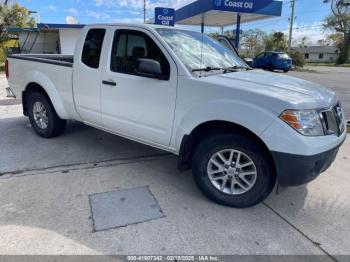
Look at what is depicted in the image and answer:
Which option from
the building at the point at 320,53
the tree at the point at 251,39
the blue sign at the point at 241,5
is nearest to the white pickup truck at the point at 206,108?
the blue sign at the point at 241,5

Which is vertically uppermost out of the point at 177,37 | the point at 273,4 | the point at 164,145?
the point at 273,4

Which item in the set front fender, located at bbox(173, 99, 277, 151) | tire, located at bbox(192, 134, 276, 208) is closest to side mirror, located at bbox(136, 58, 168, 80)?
front fender, located at bbox(173, 99, 277, 151)

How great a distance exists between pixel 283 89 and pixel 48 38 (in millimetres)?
25026

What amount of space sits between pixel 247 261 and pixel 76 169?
265 cm

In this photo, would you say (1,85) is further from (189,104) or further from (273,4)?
(273,4)

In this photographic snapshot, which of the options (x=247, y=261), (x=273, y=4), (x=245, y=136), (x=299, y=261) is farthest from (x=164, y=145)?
(x=273, y=4)

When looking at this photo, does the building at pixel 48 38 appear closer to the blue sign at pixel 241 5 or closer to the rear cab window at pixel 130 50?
the blue sign at pixel 241 5

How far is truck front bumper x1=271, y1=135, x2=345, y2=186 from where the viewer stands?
2.76 meters

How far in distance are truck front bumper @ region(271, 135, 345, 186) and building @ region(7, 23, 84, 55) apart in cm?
2137

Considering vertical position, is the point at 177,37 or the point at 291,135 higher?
the point at 177,37

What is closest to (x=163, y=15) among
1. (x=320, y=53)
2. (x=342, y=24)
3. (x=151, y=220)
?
(x=151, y=220)

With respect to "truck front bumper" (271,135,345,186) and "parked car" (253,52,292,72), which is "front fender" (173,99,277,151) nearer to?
"truck front bumper" (271,135,345,186)

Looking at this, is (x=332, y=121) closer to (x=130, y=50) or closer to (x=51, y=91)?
(x=130, y=50)

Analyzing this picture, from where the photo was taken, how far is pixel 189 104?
331 cm
